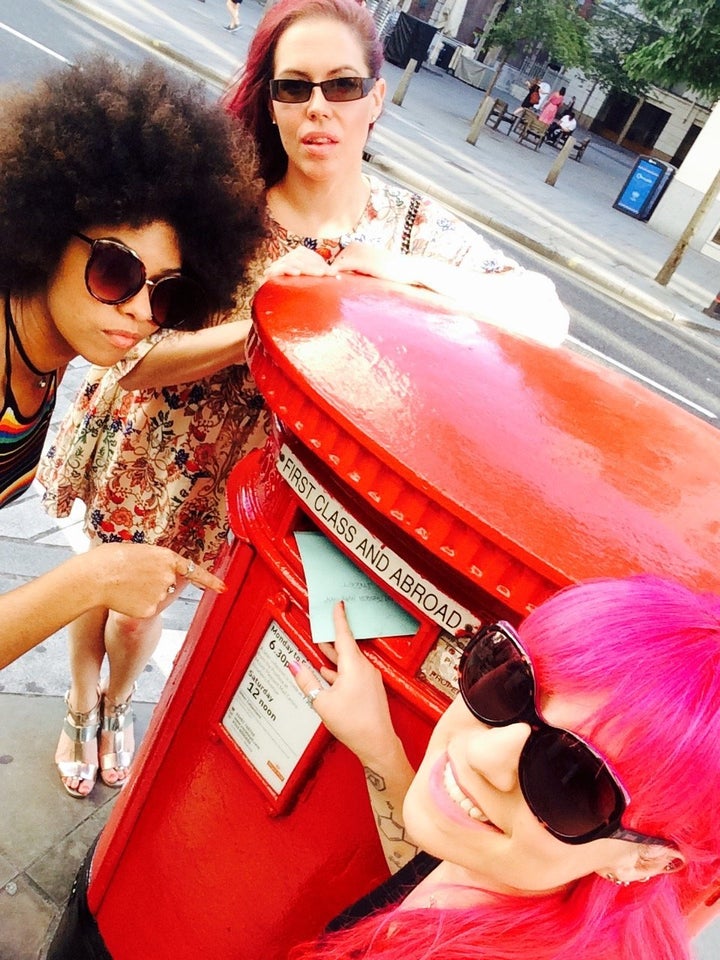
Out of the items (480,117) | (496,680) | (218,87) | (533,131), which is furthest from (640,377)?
(533,131)

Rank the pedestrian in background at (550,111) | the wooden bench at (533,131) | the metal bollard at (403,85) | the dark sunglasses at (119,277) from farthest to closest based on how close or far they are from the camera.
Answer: the pedestrian in background at (550,111) < the wooden bench at (533,131) < the metal bollard at (403,85) < the dark sunglasses at (119,277)

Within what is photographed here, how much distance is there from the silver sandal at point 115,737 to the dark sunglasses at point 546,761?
1.70 meters

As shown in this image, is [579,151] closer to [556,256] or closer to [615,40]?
[615,40]

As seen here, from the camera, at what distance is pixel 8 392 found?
1299 millimetres

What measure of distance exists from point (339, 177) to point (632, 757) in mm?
1326

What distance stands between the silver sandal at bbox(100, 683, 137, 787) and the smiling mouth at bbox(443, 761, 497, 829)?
161 cm

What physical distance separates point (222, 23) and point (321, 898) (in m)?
16.5

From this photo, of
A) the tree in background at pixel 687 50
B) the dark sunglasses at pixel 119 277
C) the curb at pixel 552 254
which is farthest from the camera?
the tree in background at pixel 687 50

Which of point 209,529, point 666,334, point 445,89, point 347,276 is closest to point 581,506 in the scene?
point 347,276

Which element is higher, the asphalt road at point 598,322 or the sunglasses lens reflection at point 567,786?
the sunglasses lens reflection at point 567,786

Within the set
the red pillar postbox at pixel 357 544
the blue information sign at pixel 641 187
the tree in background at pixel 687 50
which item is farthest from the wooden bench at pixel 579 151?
the red pillar postbox at pixel 357 544

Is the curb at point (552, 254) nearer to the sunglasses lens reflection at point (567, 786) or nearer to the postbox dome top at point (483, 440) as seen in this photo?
the postbox dome top at point (483, 440)

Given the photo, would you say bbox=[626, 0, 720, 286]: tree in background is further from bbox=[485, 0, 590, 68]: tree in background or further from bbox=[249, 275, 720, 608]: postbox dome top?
bbox=[249, 275, 720, 608]: postbox dome top

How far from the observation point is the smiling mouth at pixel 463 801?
855 millimetres
